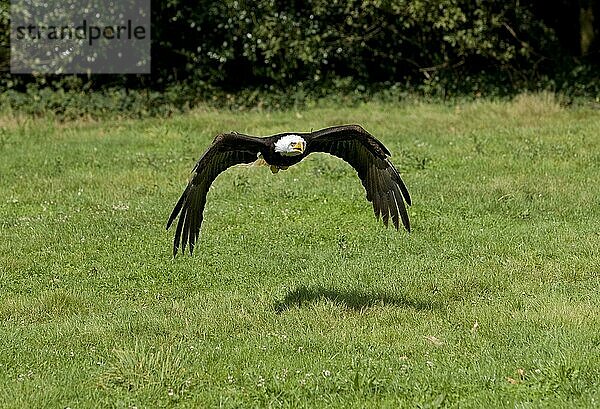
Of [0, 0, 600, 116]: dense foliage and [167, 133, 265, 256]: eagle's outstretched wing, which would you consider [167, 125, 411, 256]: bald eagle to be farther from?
[0, 0, 600, 116]: dense foliage

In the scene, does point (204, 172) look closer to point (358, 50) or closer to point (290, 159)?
point (290, 159)

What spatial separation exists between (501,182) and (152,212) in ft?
15.1

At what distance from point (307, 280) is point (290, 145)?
2159 mm

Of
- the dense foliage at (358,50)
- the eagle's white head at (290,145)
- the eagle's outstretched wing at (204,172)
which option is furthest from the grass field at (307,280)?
the dense foliage at (358,50)

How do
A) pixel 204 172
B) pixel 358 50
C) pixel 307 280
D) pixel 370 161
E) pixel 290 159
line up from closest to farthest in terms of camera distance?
pixel 290 159 → pixel 204 172 → pixel 370 161 → pixel 307 280 → pixel 358 50

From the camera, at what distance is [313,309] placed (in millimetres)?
8609

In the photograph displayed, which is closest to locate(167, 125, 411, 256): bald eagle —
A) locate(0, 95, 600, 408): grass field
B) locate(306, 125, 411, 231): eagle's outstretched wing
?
locate(306, 125, 411, 231): eagle's outstretched wing

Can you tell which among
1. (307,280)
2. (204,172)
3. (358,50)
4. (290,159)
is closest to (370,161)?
(290,159)

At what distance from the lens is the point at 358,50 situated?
2270cm

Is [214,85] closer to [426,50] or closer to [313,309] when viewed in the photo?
[426,50]

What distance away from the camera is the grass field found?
6.91 m

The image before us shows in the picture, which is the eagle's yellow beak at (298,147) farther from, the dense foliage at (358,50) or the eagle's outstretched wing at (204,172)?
the dense foliage at (358,50)

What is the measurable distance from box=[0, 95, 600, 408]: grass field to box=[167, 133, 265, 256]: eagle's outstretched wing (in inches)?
33.7

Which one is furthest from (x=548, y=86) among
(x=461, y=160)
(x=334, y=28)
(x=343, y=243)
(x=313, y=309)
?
(x=313, y=309)
